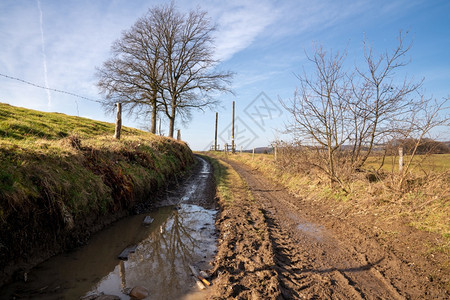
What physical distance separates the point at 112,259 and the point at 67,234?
104 centimetres

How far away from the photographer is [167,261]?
4.18 metres

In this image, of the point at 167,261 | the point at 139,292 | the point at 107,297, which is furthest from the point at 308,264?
the point at 107,297

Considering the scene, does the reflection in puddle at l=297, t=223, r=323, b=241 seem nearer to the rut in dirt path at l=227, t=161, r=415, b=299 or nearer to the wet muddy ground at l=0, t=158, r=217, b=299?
the rut in dirt path at l=227, t=161, r=415, b=299

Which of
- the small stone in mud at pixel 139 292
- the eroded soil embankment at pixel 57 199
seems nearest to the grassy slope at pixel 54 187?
the eroded soil embankment at pixel 57 199

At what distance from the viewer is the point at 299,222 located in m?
→ 6.45

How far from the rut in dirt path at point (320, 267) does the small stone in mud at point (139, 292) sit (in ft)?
6.17

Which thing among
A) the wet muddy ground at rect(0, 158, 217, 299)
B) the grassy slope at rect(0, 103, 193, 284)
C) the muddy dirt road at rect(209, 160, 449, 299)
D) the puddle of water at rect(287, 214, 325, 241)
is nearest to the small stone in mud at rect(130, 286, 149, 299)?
the wet muddy ground at rect(0, 158, 217, 299)

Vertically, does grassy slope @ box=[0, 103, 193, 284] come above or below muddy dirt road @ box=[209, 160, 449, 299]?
above

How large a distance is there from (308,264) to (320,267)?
197 mm

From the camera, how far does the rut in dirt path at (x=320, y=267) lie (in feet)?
10.7

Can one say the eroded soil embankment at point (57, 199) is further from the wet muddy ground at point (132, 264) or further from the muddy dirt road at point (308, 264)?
the muddy dirt road at point (308, 264)

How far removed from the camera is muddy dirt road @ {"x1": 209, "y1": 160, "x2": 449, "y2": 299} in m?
3.27

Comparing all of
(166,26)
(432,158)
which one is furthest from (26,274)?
(166,26)

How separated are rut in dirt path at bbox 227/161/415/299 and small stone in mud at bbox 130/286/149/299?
188 cm
